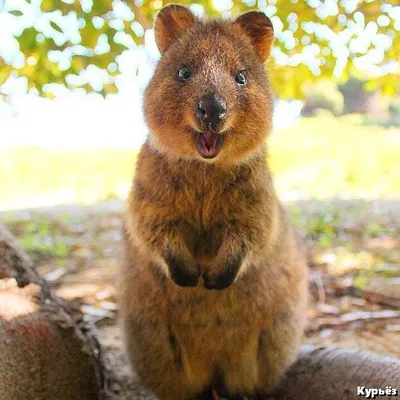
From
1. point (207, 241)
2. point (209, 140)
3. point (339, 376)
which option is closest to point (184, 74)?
point (209, 140)

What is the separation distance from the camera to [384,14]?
493 cm

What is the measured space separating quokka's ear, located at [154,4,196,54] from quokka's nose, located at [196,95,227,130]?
72 centimetres

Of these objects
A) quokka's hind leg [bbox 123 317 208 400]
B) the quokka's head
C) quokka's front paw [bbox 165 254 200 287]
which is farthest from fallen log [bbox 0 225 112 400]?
the quokka's head

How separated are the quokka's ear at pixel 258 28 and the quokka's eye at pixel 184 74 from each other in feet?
1.62

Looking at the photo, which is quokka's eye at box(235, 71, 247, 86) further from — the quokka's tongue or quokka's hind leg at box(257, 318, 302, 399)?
quokka's hind leg at box(257, 318, 302, 399)

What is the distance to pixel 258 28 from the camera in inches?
127

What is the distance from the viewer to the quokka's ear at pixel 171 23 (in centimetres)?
317

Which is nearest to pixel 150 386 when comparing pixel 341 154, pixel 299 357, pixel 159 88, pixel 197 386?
pixel 197 386

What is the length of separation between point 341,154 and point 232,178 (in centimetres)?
982

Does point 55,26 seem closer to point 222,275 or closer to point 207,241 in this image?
point 207,241

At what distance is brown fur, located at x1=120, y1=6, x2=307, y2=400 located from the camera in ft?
9.52

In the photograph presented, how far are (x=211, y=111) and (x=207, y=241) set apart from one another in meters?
0.79

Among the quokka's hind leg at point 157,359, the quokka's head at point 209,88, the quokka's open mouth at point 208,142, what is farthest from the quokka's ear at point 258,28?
the quokka's hind leg at point 157,359

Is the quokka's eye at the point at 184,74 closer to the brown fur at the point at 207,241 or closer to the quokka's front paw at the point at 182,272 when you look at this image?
the brown fur at the point at 207,241
